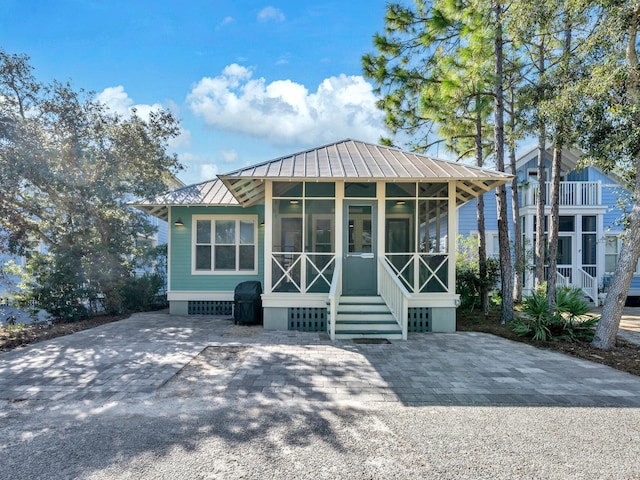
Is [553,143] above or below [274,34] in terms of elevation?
below

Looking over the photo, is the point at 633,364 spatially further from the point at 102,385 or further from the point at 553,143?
the point at 102,385

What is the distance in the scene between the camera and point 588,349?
6434 mm

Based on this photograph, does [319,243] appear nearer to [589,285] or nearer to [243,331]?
[243,331]

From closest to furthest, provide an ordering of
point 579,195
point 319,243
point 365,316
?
point 365,316 < point 319,243 < point 579,195

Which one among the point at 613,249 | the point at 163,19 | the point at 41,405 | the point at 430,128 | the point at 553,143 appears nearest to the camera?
the point at 41,405

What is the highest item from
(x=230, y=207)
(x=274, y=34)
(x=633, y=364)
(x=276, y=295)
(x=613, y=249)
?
(x=274, y=34)

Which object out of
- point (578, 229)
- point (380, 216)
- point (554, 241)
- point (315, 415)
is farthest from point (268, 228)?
point (578, 229)

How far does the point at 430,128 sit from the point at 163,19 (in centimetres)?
847

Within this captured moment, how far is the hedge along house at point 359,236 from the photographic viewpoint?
291 inches

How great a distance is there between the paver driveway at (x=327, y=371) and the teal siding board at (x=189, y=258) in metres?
3.15

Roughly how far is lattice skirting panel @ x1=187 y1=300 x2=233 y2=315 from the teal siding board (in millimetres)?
357

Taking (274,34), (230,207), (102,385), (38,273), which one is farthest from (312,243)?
(274,34)

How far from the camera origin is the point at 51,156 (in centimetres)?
855

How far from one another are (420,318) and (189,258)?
21.6ft
